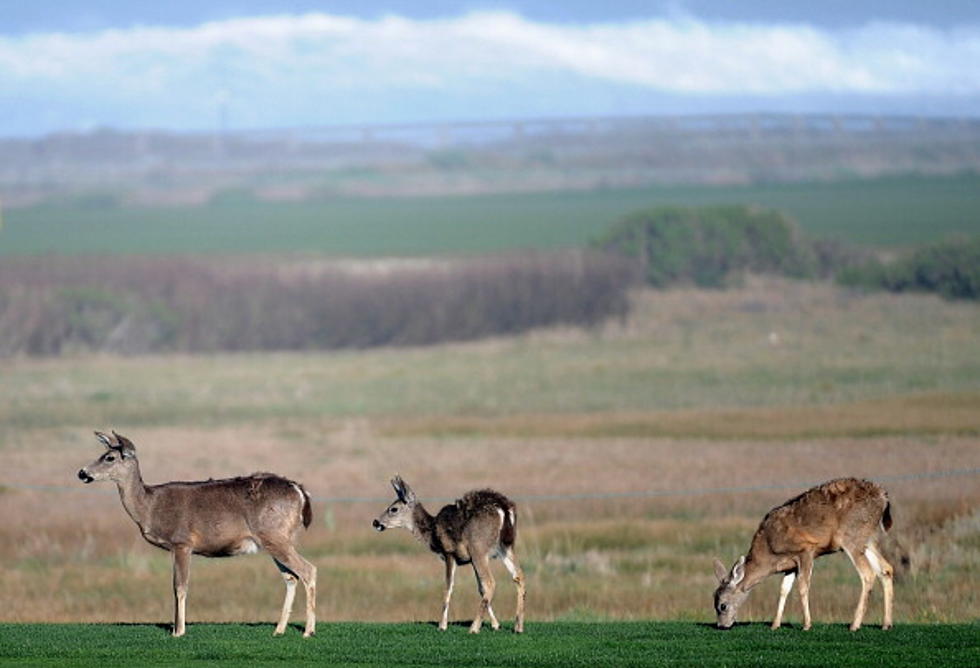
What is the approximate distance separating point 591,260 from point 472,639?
6980cm

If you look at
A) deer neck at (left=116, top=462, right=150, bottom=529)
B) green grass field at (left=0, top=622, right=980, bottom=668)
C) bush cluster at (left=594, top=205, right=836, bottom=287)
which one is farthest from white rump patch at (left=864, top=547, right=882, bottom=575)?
bush cluster at (left=594, top=205, right=836, bottom=287)

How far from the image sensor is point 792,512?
1656 cm

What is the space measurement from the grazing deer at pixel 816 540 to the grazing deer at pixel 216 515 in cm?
351

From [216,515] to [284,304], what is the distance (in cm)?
6660

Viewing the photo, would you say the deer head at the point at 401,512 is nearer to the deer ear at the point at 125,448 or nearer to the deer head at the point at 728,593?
the deer ear at the point at 125,448

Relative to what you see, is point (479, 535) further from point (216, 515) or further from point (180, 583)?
point (180, 583)

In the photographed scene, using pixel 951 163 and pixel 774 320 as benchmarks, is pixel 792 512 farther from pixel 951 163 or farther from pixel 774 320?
pixel 951 163

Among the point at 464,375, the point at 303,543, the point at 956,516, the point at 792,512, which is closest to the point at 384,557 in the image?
the point at 303,543

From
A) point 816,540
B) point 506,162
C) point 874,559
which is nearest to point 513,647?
point 816,540

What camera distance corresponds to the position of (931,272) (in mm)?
88875

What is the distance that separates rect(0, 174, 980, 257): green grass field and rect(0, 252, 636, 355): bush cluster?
32.1m

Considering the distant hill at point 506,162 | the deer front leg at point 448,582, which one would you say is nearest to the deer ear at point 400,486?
the deer front leg at point 448,582

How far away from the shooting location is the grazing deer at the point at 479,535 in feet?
54.7

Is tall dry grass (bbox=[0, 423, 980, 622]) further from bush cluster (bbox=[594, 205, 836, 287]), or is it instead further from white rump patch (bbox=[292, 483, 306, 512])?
bush cluster (bbox=[594, 205, 836, 287])
